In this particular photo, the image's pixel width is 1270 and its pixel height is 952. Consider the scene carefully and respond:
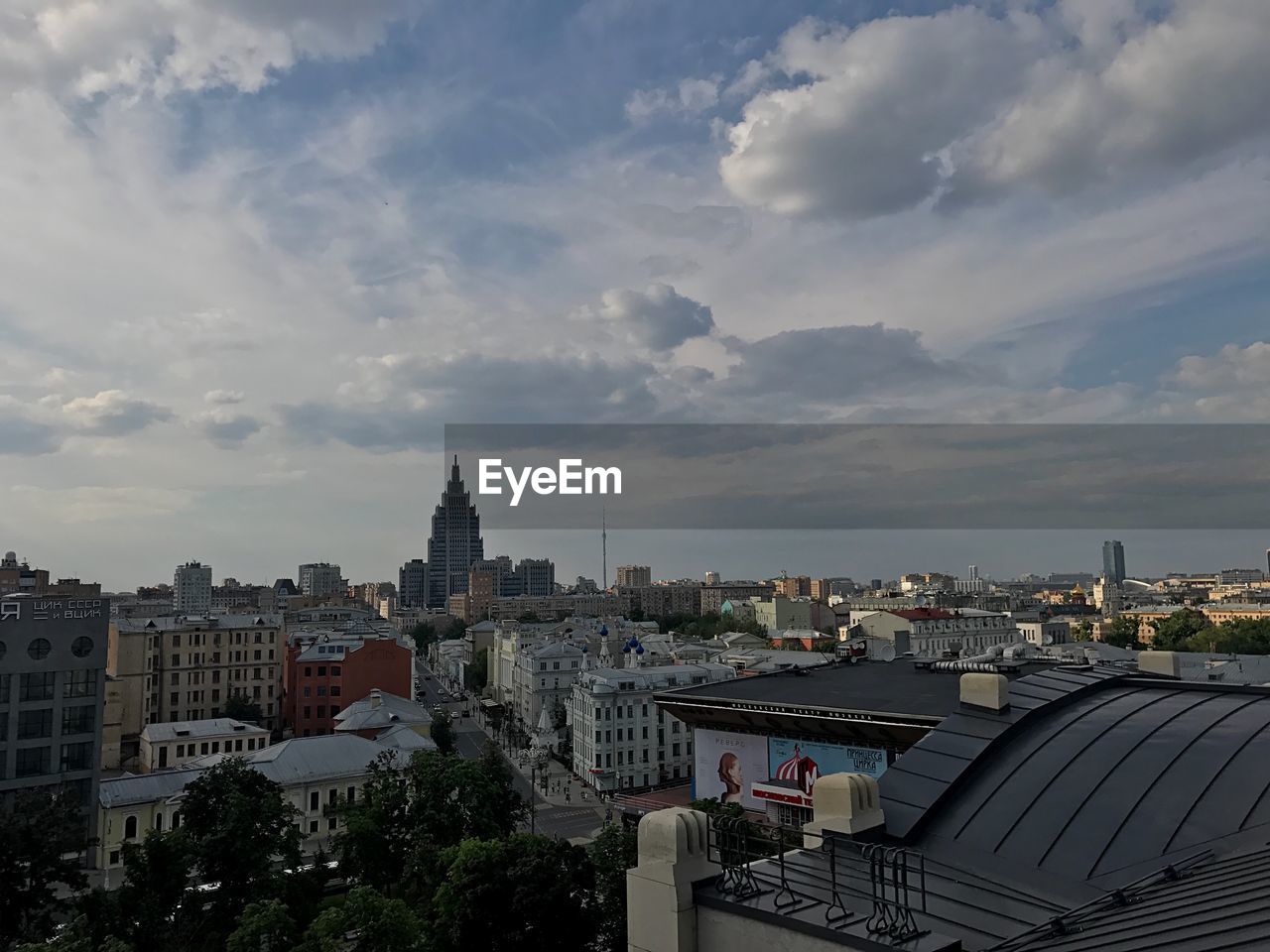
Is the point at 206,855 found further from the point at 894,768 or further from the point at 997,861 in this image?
the point at 997,861

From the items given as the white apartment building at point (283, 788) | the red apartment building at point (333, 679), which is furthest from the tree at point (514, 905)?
the red apartment building at point (333, 679)

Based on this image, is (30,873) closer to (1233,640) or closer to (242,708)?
(242,708)

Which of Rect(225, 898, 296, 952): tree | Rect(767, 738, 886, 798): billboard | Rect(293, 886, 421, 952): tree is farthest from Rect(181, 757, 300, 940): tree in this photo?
Rect(767, 738, 886, 798): billboard

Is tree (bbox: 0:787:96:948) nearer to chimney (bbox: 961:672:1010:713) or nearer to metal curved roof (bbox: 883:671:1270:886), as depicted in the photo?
metal curved roof (bbox: 883:671:1270:886)

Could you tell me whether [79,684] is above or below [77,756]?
above

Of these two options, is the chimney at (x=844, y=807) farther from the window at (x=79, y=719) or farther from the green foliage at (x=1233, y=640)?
the green foliage at (x=1233, y=640)

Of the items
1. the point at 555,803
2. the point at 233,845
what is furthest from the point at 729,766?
the point at 233,845
